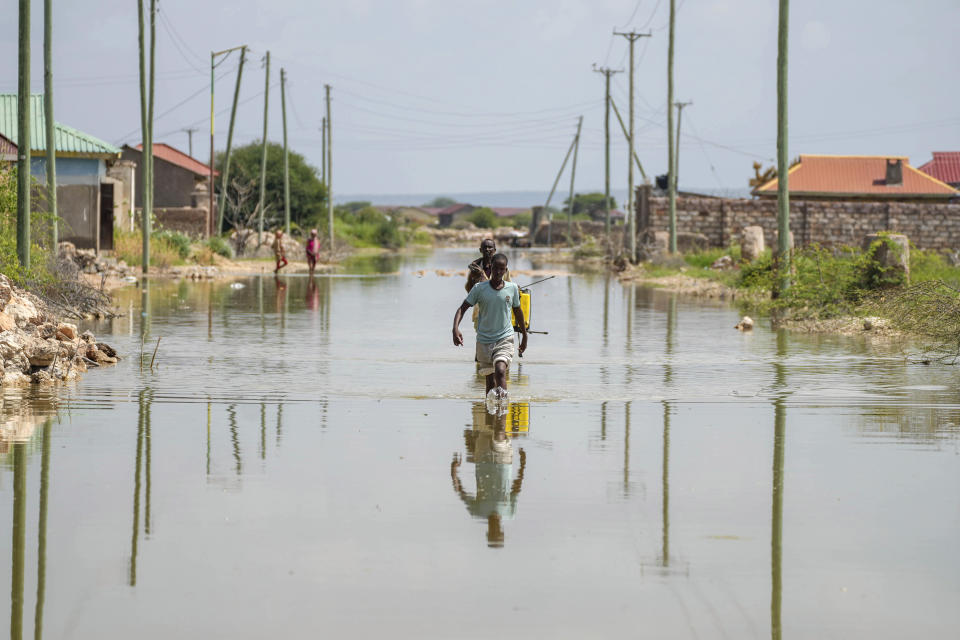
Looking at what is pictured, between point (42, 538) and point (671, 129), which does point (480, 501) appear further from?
point (671, 129)

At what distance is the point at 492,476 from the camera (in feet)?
30.3

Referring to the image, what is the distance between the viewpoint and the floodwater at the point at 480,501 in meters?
6.08

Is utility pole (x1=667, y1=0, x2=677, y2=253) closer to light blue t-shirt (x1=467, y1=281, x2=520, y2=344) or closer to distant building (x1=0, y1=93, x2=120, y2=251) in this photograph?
distant building (x1=0, y1=93, x2=120, y2=251)

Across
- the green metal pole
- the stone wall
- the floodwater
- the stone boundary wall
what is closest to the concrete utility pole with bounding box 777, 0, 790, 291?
the floodwater

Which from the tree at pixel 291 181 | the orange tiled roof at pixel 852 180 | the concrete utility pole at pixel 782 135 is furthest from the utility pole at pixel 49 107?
the tree at pixel 291 181

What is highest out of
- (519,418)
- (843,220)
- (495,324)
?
(843,220)

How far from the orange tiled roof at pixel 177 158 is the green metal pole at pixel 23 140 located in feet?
155

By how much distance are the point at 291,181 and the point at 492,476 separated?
236ft

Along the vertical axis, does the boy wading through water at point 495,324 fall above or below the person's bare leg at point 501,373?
above

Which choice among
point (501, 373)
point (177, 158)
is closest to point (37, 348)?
point (501, 373)

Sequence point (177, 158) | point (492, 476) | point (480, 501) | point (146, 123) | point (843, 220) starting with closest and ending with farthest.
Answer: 1. point (480, 501)
2. point (492, 476)
3. point (146, 123)
4. point (843, 220)
5. point (177, 158)

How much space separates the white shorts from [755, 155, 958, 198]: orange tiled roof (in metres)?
47.9

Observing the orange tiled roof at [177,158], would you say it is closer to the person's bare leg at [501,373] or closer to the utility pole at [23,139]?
the utility pole at [23,139]

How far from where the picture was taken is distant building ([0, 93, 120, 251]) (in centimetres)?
4084
